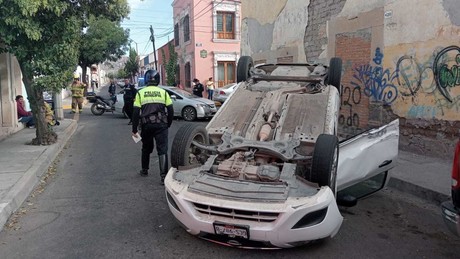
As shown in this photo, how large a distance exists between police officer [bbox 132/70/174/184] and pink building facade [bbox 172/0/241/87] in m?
20.7

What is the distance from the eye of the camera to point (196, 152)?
4.77m

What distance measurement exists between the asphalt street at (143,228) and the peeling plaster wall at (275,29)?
8.05 m

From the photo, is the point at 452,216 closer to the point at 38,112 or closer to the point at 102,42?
the point at 38,112

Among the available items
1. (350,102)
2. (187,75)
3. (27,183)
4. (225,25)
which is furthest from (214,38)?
(27,183)

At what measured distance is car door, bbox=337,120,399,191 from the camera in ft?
14.7

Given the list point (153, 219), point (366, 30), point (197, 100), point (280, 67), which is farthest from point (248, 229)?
point (197, 100)

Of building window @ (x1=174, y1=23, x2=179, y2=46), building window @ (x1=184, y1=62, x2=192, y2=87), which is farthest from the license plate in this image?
building window @ (x1=174, y1=23, x2=179, y2=46)

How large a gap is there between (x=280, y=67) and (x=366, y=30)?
3.98m

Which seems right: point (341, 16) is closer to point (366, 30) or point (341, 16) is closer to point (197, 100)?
point (366, 30)

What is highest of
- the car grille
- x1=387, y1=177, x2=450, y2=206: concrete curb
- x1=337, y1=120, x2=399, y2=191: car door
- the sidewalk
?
x1=337, y1=120, x2=399, y2=191: car door

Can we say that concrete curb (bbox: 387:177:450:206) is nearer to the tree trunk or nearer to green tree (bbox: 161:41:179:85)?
the tree trunk

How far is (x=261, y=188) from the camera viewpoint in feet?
11.9

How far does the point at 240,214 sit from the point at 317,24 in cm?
952

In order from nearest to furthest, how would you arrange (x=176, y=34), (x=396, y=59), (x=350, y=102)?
(x=396, y=59) < (x=350, y=102) < (x=176, y=34)
